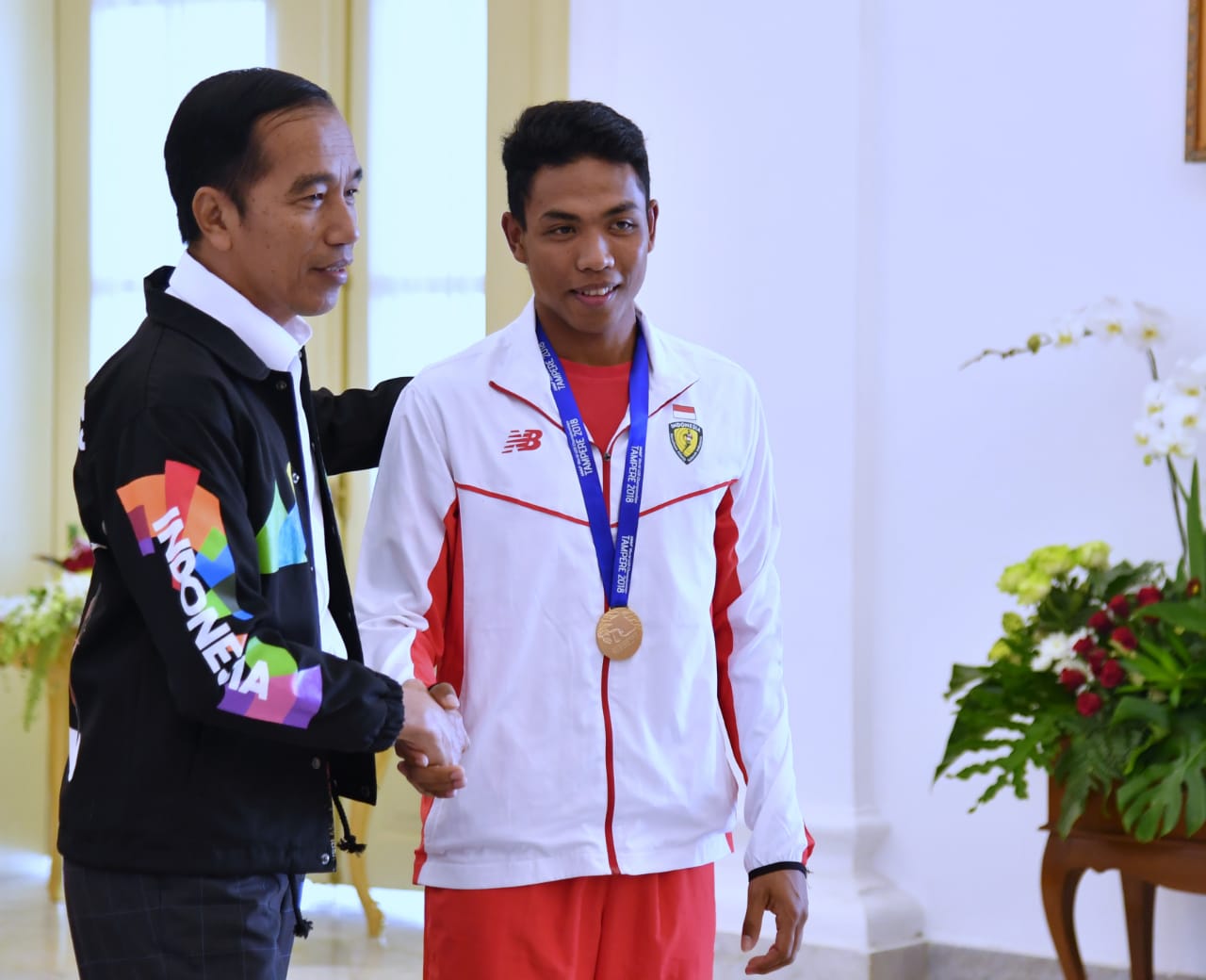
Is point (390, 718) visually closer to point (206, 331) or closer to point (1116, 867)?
point (206, 331)

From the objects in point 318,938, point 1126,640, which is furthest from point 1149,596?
point 318,938

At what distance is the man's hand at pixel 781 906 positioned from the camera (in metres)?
1.82

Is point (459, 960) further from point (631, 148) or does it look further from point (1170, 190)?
point (1170, 190)

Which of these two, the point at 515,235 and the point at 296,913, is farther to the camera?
the point at 515,235

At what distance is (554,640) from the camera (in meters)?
1.82

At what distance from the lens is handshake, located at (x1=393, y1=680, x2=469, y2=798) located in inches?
61.7

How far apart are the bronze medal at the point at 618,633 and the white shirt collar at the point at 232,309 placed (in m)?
0.48

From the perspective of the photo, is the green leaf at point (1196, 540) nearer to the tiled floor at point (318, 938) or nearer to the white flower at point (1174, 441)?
the white flower at point (1174, 441)

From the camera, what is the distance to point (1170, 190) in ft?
11.6

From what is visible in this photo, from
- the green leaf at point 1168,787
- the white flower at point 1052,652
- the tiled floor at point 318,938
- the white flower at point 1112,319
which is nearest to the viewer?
the green leaf at point 1168,787

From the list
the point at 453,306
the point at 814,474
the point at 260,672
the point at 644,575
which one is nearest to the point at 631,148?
the point at 644,575

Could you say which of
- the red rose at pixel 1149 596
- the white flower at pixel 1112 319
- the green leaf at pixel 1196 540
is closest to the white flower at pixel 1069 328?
the white flower at pixel 1112 319

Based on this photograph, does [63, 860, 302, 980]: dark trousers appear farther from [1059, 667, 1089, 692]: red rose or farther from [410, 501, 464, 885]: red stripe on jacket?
[1059, 667, 1089, 692]: red rose

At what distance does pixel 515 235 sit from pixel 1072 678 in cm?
147
